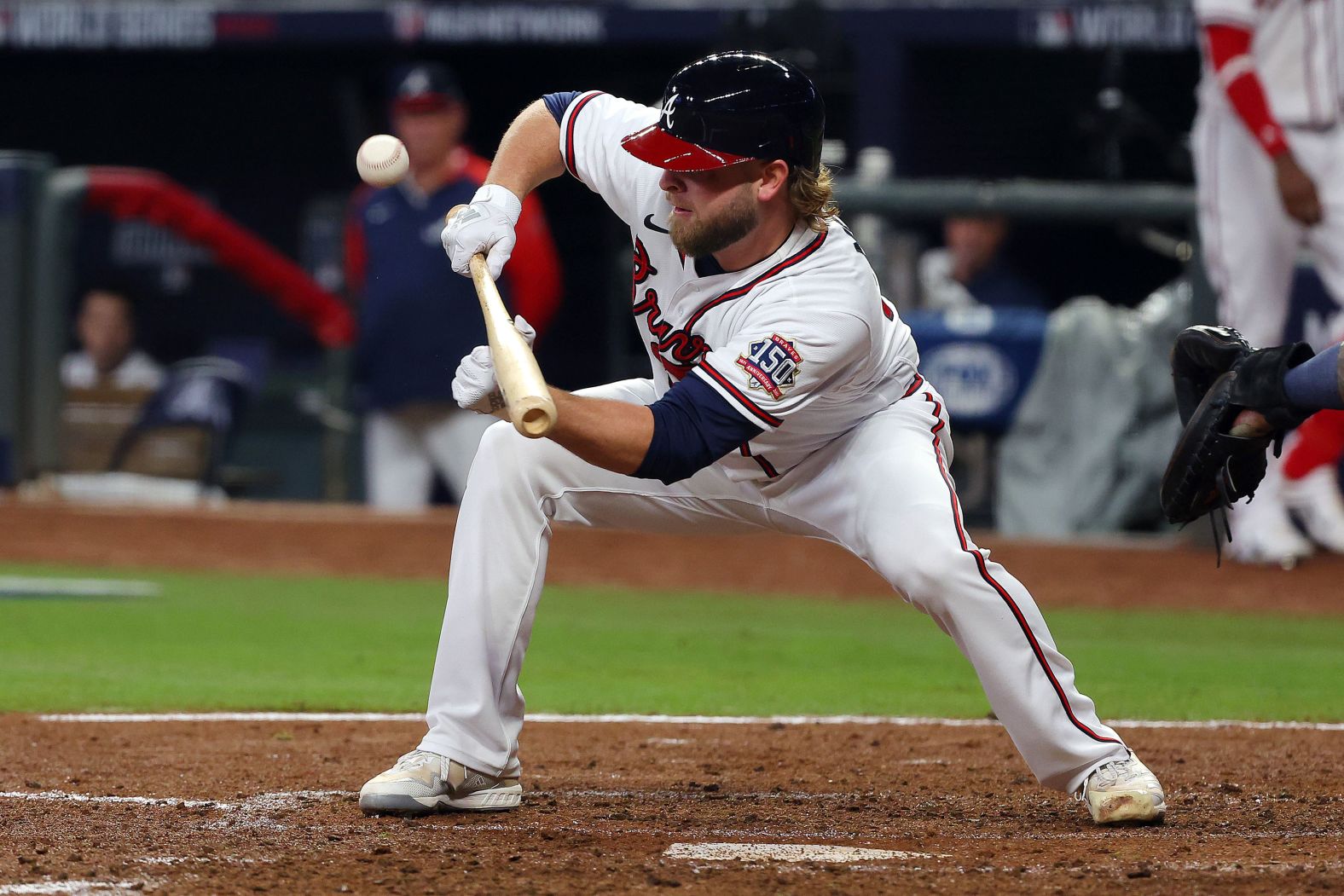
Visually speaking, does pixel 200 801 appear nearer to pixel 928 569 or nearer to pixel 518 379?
pixel 518 379

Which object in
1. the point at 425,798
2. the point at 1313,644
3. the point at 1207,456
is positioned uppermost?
the point at 1207,456

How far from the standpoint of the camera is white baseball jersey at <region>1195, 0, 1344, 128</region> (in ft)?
22.4

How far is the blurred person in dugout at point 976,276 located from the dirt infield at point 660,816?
13.6 feet

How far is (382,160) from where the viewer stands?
12.9 ft

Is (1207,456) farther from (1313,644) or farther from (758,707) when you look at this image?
(1313,644)

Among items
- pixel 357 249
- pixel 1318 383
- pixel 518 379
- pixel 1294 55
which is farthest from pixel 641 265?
pixel 357 249

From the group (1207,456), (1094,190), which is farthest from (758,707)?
(1094,190)

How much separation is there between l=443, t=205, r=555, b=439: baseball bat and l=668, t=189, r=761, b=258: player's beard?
36 centimetres

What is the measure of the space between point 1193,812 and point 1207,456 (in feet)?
2.30

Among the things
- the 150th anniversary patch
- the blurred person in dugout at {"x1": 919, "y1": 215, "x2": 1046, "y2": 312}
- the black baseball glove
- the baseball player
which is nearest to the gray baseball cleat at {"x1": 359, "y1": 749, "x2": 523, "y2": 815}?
the baseball player

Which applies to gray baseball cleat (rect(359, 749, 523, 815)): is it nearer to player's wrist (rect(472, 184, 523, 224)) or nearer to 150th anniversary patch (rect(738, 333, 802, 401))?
150th anniversary patch (rect(738, 333, 802, 401))

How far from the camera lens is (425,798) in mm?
3512

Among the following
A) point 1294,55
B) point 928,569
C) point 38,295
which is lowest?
point 38,295

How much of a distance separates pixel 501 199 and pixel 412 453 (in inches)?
174
